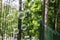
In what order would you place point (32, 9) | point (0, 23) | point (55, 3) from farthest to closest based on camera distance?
point (0, 23) → point (32, 9) → point (55, 3)

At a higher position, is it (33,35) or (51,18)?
(51,18)

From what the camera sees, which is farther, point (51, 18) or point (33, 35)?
point (33, 35)

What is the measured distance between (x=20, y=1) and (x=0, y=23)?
853 mm

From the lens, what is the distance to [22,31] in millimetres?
5176

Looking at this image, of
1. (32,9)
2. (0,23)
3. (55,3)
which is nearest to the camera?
(55,3)

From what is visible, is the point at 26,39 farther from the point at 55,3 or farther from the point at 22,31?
the point at 55,3

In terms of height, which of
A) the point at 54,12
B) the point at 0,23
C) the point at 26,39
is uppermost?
the point at 54,12

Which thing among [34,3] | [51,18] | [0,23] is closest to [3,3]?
[0,23]

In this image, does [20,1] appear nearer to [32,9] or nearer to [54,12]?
[32,9]

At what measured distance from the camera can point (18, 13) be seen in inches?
195

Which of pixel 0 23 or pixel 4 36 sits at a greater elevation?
pixel 0 23

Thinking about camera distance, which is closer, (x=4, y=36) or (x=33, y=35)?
(x=33, y=35)

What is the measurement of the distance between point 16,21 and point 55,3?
3.74ft

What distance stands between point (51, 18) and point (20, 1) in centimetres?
91
